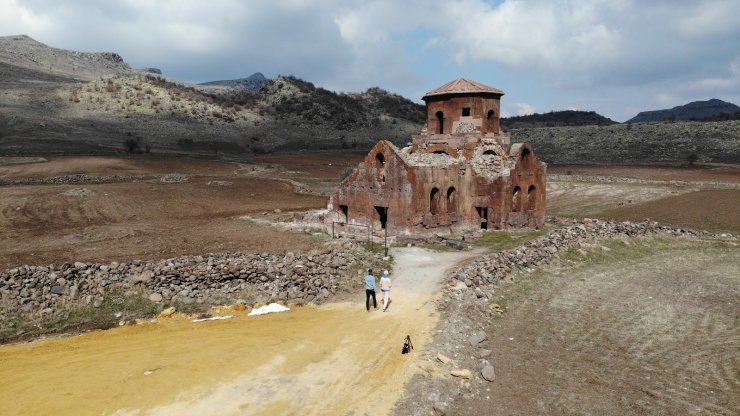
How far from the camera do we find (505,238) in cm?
2419

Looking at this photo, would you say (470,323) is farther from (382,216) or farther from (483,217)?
(483,217)

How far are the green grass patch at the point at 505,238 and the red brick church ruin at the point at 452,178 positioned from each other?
76 cm

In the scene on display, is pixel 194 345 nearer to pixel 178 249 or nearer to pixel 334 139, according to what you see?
pixel 178 249

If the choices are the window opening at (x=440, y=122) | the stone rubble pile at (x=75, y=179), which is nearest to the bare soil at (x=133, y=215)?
the stone rubble pile at (x=75, y=179)

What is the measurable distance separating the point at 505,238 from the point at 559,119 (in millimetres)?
107413

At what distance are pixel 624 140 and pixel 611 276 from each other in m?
63.8

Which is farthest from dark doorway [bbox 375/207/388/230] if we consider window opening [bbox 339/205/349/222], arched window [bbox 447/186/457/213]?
arched window [bbox 447/186/457/213]

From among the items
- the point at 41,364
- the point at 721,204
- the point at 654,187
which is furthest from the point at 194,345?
the point at 654,187

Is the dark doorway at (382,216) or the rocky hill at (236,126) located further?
the rocky hill at (236,126)

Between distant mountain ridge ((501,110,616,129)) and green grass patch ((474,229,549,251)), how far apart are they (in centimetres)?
9048

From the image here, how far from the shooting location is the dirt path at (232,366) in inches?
419

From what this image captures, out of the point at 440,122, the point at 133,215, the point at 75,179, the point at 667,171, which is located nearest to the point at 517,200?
the point at 440,122

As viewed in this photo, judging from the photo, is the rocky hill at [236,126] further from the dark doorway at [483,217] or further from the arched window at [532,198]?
the dark doorway at [483,217]

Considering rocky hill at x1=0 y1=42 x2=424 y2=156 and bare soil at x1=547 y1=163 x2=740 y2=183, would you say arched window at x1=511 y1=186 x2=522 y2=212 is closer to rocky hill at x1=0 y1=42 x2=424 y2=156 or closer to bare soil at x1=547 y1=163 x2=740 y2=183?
bare soil at x1=547 y1=163 x2=740 y2=183
